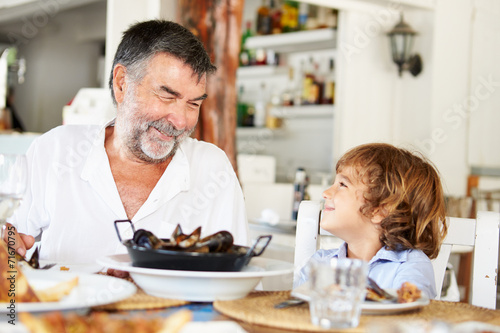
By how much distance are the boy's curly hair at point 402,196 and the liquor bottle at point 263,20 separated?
3956mm

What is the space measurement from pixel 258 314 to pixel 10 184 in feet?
1.40

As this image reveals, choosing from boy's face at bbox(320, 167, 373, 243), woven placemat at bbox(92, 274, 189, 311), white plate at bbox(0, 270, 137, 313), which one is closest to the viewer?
white plate at bbox(0, 270, 137, 313)

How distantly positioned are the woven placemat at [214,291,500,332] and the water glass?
2 cm

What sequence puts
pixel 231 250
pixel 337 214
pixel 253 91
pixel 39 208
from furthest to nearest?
pixel 253 91 < pixel 39 208 < pixel 337 214 < pixel 231 250

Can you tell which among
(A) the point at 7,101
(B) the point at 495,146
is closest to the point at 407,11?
(B) the point at 495,146

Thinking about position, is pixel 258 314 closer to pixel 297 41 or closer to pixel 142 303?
pixel 142 303

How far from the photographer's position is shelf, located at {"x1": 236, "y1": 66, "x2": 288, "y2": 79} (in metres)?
5.36

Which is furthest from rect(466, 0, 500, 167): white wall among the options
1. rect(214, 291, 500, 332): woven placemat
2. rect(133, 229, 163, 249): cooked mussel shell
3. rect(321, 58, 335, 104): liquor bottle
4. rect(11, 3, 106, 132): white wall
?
rect(133, 229, 163, 249): cooked mussel shell

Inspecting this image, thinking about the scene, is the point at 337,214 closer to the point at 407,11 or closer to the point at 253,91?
the point at 407,11

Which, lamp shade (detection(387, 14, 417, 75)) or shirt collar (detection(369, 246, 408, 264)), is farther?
lamp shade (detection(387, 14, 417, 75))

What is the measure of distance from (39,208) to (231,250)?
0.86 meters

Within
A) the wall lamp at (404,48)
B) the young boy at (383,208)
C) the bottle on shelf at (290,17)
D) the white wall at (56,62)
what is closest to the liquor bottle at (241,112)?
the bottle on shelf at (290,17)

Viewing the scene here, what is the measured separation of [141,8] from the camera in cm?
378

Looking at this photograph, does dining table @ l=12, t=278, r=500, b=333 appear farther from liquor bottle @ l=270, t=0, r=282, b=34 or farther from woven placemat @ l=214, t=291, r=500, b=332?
liquor bottle @ l=270, t=0, r=282, b=34
